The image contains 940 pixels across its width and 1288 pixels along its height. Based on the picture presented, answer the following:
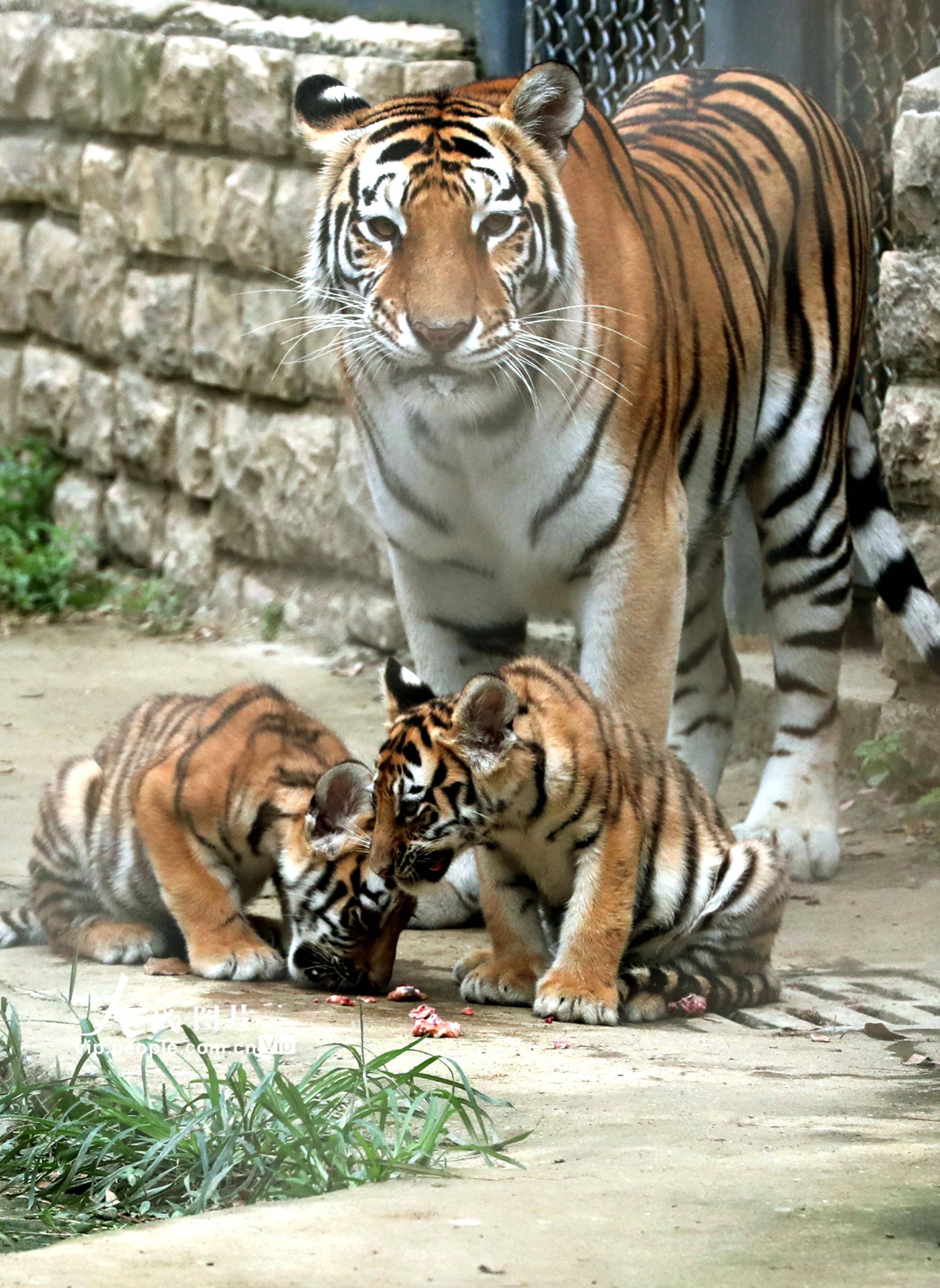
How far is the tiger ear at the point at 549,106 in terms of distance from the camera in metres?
3.81

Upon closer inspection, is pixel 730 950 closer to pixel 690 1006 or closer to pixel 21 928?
pixel 690 1006

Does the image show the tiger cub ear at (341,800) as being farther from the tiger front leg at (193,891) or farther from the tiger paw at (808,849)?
the tiger paw at (808,849)

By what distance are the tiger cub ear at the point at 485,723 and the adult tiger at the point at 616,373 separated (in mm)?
697

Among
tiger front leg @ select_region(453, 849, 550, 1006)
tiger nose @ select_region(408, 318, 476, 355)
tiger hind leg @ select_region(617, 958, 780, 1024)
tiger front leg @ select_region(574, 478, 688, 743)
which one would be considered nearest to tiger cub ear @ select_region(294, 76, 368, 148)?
tiger nose @ select_region(408, 318, 476, 355)

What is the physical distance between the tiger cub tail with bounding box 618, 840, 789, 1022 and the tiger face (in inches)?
40.6

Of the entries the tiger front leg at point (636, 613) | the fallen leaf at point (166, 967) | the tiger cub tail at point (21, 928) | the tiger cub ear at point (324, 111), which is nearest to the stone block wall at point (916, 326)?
the tiger front leg at point (636, 613)

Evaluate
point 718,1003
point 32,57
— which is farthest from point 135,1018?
point 32,57

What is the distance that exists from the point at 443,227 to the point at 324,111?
1.72 feet

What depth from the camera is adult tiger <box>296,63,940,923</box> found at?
3793mm

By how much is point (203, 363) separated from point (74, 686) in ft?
7.96

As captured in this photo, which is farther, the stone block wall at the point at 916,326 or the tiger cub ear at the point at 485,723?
the stone block wall at the point at 916,326

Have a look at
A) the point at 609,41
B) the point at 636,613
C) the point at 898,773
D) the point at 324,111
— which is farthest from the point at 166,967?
the point at 609,41

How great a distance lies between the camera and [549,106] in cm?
388

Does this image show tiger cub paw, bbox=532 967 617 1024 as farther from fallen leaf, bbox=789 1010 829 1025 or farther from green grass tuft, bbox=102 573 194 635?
green grass tuft, bbox=102 573 194 635
